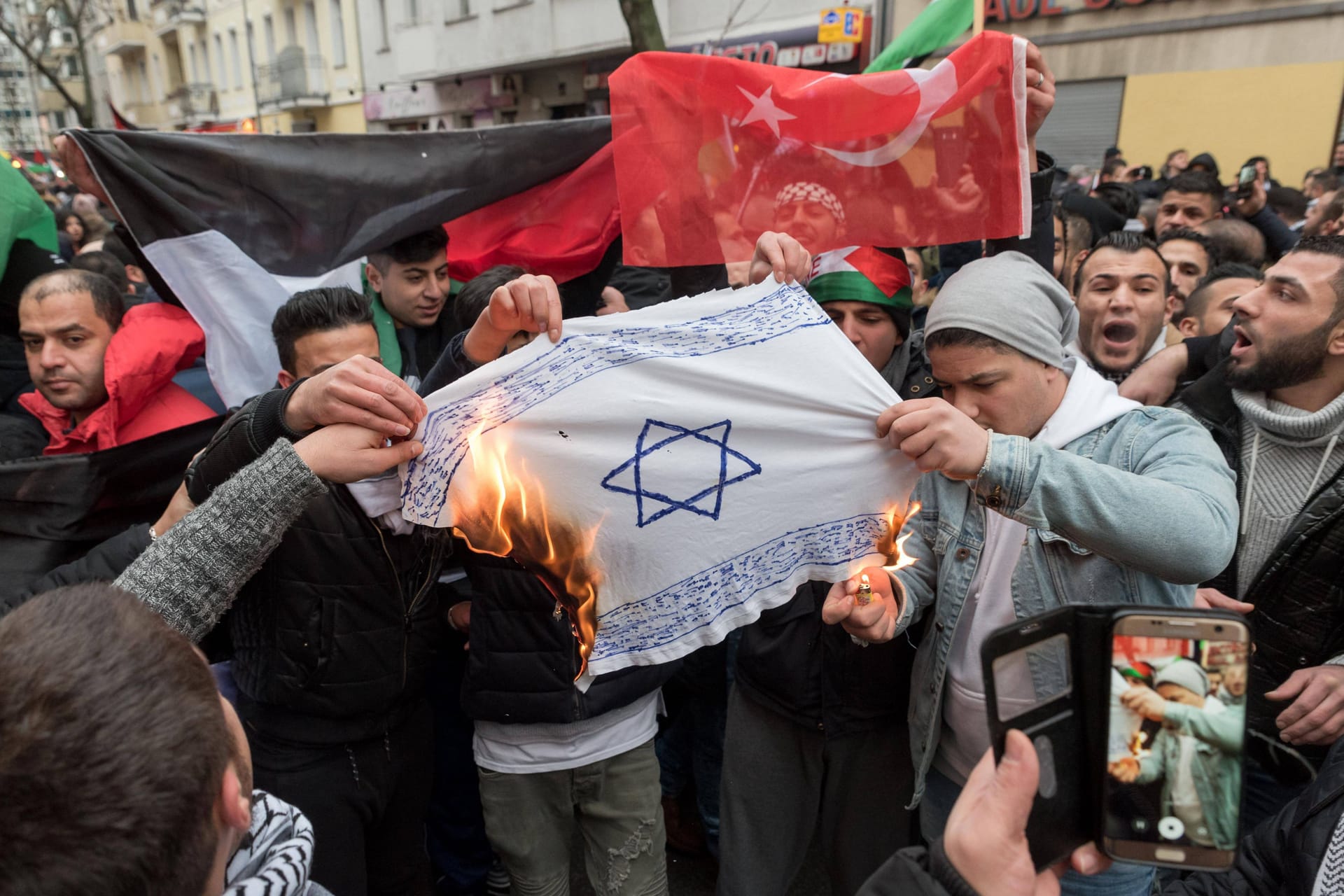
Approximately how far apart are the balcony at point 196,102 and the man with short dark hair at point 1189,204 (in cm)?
3873

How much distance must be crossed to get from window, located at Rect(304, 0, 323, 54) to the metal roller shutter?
79.0 feet

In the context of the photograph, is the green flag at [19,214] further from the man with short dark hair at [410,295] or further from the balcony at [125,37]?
the balcony at [125,37]

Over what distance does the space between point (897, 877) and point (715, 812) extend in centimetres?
237

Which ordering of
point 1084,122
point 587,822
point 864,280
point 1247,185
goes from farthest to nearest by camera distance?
point 1084,122 < point 1247,185 < point 864,280 < point 587,822

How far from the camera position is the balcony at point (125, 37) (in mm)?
43406

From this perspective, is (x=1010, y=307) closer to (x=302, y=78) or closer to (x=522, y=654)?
(x=522, y=654)

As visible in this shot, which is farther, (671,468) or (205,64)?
(205,64)

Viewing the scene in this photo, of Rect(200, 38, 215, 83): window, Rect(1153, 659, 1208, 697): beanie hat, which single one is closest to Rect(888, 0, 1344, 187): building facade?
Rect(1153, 659, 1208, 697): beanie hat

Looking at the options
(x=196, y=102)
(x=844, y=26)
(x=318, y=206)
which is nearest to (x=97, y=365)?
(x=318, y=206)

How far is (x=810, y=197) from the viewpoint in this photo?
257 centimetres

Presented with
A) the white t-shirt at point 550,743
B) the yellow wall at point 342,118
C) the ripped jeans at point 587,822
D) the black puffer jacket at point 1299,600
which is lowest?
the ripped jeans at point 587,822

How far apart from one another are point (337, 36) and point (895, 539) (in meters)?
30.7

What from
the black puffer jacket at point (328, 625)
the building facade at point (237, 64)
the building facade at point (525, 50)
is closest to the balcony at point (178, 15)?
the building facade at point (237, 64)

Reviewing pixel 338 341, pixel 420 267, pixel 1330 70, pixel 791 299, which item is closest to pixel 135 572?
pixel 338 341
